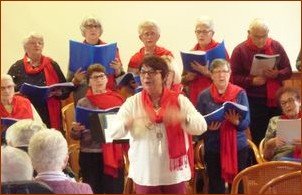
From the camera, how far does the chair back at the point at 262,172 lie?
2871 millimetres

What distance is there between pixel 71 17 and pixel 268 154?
2.62 meters

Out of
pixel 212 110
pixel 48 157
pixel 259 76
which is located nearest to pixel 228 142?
pixel 212 110

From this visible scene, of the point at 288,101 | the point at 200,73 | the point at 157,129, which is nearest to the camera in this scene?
the point at 157,129

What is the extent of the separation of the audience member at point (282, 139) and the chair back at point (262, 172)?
0.53 metres

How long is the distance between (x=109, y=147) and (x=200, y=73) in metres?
0.87

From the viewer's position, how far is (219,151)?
3.72 m

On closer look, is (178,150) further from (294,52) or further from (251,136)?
(294,52)

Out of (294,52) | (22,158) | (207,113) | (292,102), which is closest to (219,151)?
(207,113)

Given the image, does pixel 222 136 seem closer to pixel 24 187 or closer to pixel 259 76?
pixel 259 76

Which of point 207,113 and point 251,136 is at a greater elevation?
point 207,113

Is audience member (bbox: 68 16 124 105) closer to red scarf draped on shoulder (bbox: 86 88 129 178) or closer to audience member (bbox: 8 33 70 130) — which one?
audience member (bbox: 8 33 70 130)

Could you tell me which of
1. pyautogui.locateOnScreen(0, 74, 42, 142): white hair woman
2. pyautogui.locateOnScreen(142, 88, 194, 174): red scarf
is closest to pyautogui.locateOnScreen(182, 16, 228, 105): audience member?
pyautogui.locateOnScreen(142, 88, 194, 174): red scarf

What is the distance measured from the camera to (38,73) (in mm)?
4125

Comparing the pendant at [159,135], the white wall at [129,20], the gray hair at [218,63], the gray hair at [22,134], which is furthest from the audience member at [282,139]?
the white wall at [129,20]
